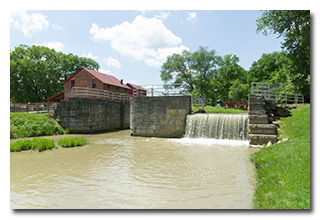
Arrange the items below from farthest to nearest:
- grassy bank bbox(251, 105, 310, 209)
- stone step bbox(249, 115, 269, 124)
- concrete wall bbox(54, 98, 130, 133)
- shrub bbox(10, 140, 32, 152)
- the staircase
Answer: concrete wall bbox(54, 98, 130, 133) → stone step bbox(249, 115, 269, 124) → the staircase → shrub bbox(10, 140, 32, 152) → grassy bank bbox(251, 105, 310, 209)

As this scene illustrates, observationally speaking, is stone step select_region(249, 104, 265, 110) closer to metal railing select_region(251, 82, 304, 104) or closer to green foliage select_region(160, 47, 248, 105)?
metal railing select_region(251, 82, 304, 104)

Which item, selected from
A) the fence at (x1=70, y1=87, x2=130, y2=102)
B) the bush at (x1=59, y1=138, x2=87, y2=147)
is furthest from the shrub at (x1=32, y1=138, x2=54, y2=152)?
the fence at (x1=70, y1=87, x2=130, y2=102)

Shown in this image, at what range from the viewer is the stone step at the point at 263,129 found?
9.66m

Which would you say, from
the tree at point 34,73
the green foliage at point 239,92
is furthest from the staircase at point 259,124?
the tree at point 34,73

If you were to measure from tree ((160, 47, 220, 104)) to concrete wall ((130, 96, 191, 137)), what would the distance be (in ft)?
87.5

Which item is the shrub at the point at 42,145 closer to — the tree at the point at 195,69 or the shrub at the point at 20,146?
the shrub at the point at 20,146

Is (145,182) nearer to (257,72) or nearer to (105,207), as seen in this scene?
(105,207)

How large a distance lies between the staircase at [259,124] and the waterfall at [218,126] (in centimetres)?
134

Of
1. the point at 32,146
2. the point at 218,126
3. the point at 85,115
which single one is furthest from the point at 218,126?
the point at 85,115

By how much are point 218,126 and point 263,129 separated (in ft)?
10.8

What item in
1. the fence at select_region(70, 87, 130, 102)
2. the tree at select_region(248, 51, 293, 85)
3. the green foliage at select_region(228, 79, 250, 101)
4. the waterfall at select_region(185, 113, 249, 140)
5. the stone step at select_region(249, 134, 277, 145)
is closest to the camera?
the stone step at select_region(249, 134, 277, 145)

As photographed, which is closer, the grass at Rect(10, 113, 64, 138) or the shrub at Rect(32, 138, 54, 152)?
the shrub at Rect(32, 138, 54, 152)

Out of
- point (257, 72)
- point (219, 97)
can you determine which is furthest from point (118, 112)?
point (257, 72)

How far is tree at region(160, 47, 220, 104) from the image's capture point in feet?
136
